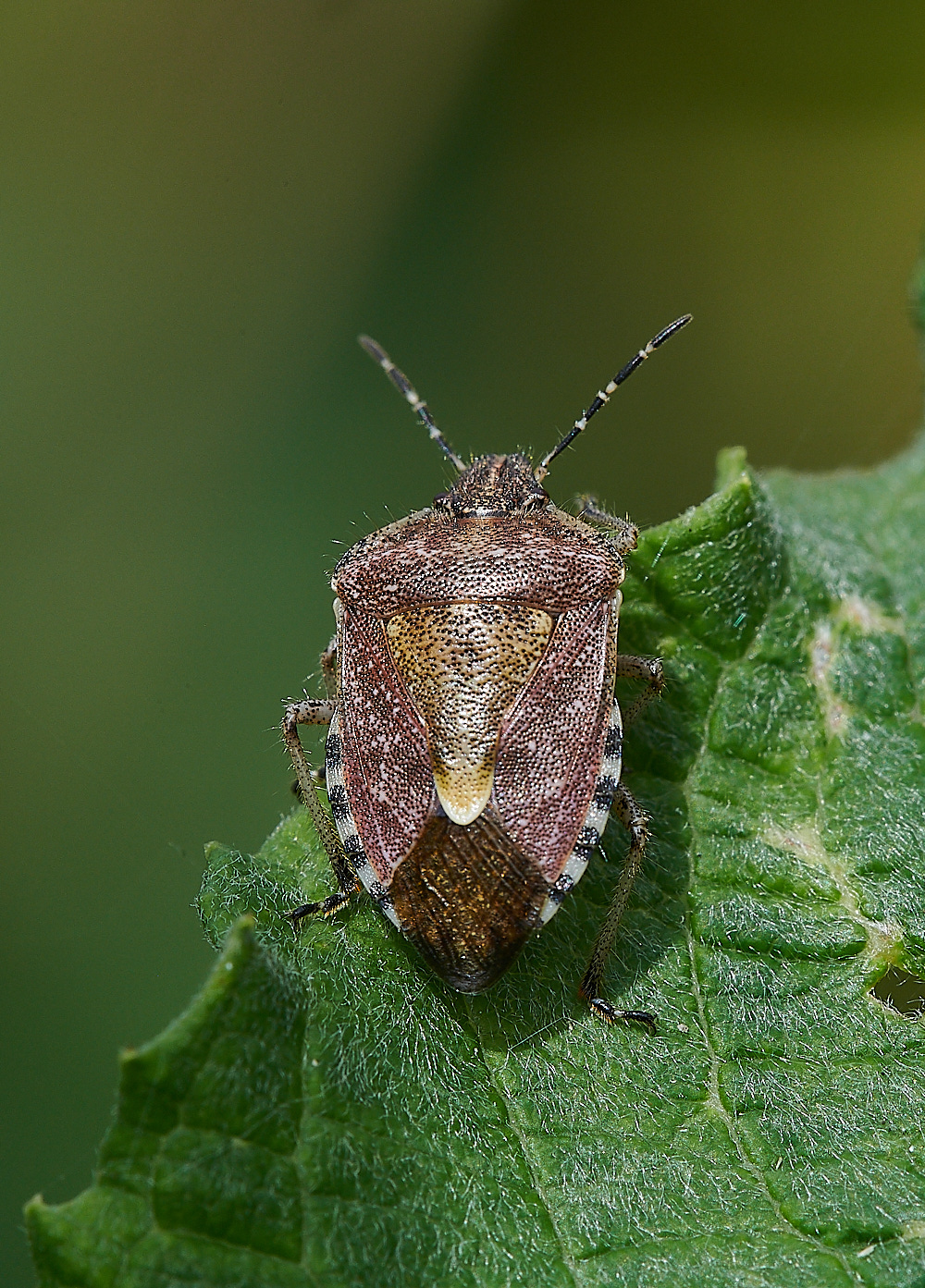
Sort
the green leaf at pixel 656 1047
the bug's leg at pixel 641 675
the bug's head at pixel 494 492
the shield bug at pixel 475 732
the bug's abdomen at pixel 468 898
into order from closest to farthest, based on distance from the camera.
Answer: the green leaf at pixel 656 1047 → the bug's abdomen at pixel 468 898 → the shield bug at pixel 475 732 → the bug's leg at pixel 641 675 → the bug's head at pixel 494 492

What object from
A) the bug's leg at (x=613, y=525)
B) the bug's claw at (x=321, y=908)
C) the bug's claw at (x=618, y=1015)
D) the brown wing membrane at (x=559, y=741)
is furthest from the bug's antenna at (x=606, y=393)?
the bug's claw at (x=618, y=1015)

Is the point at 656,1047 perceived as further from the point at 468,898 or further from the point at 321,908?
the point at 321,908

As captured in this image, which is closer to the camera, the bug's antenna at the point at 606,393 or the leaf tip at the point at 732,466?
the leaf tip at the point at 732,466

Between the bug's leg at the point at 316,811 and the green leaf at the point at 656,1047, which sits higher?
the bug's leg at the point at 316,811

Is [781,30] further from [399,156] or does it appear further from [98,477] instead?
[98,477]

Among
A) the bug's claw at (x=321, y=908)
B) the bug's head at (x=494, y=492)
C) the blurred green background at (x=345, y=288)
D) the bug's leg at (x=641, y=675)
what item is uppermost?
the blurred green background at (x=345, y=288)

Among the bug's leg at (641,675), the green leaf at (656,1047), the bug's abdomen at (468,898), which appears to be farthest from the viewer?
the bug's leg at (641,675)

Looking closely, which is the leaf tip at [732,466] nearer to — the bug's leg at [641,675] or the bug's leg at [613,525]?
the bug's leg at [613,525]

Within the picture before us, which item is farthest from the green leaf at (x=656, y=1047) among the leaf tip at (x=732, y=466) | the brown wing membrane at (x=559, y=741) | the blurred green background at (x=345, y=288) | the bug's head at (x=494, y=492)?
the blurred green background at (x=345, y=288)
